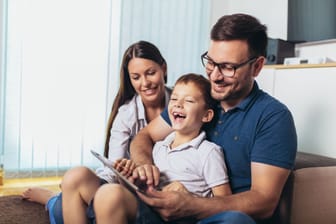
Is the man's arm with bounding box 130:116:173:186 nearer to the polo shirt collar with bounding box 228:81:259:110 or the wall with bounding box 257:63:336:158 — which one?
the polo shirt collar with bounding box 228:81:259:110

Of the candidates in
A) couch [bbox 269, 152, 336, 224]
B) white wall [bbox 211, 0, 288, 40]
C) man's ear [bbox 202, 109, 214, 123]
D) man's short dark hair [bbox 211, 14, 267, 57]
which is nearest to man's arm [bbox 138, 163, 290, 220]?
couch [bbox 269, 152, 336, 224]

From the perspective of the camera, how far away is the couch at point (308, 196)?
1235mm

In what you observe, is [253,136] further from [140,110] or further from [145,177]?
[140,110]

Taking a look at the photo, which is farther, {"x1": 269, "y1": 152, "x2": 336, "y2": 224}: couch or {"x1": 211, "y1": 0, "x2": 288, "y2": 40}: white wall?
{"x1": 211, "y1": 0, "x2": 288, "y2": 40}: white wall

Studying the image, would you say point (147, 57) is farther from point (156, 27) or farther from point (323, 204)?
point (156, 27)

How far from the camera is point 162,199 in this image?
1.07 m

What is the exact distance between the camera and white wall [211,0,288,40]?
2799mm

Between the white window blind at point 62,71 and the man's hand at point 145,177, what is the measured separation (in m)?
1.74

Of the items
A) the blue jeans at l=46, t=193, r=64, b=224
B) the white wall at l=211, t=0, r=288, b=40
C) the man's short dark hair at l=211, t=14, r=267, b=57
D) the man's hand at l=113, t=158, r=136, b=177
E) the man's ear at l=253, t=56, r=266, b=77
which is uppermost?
the white wall at l=211, t=0, r=288, b=40

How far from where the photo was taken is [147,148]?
1.44 meters

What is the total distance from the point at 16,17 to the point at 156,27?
994 mm

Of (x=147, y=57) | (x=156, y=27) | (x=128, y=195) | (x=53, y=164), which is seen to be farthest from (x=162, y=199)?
(x=156, y=27)

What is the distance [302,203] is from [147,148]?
55cm

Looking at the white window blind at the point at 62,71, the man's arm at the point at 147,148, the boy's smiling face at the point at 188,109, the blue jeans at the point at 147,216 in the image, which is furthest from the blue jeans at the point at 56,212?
the white window blind at the point at 62,71
